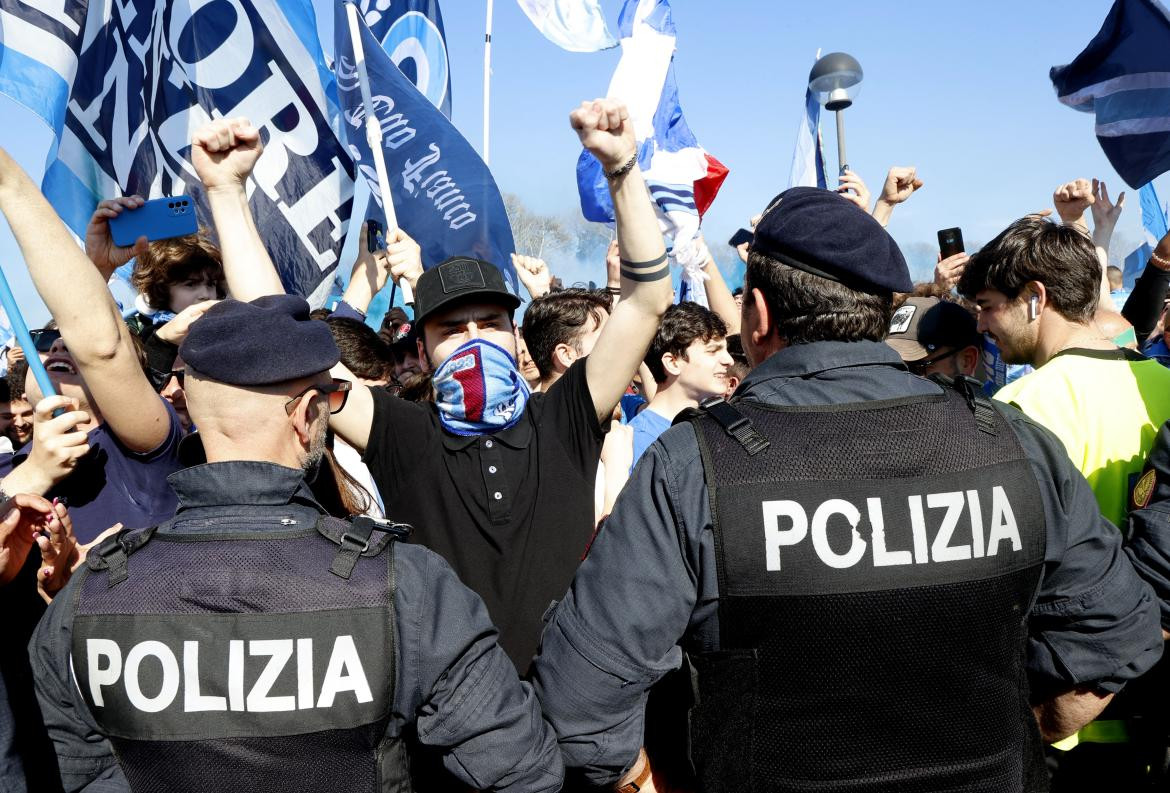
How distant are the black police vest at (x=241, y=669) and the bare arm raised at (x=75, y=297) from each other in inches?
28.1

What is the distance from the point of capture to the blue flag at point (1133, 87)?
418 centimetres

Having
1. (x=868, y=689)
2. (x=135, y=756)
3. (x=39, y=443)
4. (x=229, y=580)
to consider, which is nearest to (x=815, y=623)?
(x=868, y=689)

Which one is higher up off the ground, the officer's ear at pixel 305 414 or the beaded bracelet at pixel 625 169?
the beaded bracelet at pixel 625 169

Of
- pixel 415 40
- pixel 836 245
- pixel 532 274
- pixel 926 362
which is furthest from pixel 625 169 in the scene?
pixel 415 40

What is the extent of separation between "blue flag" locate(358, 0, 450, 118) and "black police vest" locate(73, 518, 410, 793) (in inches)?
210

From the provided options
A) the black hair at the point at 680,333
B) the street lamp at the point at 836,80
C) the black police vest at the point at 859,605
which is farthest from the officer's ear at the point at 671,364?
the street lamp at the point at 836,80

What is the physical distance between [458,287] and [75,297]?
130 centimetres

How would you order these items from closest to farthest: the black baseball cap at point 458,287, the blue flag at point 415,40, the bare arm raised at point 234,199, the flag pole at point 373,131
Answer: the bare arm raised at point 234,199 → the black baseball cap at point 458,287 → the flag pole at point 373,131 → the blue flag at point 415,40

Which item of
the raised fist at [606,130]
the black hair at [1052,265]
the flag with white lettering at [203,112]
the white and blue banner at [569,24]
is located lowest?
the black hair at [1052,265]

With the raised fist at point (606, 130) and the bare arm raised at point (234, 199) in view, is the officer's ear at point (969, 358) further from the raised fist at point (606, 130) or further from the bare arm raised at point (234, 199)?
the bare arm raised at point (234, 199)

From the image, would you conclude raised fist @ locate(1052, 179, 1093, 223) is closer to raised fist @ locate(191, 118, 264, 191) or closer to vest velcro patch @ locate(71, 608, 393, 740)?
raised fist @ locate(191, 118, 264, 191)

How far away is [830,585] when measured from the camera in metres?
1.91

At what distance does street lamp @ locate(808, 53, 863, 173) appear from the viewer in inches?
322

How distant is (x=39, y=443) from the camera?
229 centimetres
